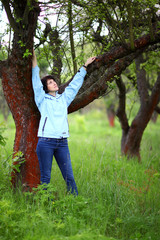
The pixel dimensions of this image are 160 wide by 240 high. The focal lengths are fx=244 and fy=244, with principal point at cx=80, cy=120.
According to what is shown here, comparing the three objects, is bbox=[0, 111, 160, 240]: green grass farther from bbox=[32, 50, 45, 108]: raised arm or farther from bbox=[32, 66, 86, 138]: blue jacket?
bbox=[32, 50, 45, 108]: raised arm

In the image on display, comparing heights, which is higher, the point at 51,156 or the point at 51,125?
the point at 51,125

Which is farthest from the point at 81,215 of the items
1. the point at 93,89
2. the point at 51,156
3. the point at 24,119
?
the point at 93,89

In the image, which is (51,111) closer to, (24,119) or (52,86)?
(52,86)

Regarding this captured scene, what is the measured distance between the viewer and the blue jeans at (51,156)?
343 centimetres

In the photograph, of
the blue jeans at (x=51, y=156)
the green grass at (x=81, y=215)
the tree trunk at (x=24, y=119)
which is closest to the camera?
the green grass at (x=81, y=215)

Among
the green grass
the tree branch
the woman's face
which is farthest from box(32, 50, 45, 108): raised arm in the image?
the green grass

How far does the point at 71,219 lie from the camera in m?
2.98

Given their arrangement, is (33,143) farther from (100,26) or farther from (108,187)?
(100,26)

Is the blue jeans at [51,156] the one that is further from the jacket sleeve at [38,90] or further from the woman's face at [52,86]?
the woman's face at [52,86]

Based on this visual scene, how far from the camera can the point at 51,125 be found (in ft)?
11.4

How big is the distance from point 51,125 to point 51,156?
1.48 feet

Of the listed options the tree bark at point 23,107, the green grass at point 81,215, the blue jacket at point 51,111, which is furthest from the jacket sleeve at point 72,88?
the green grass at point 81,215

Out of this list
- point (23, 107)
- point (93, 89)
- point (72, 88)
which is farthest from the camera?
point (93, 89)

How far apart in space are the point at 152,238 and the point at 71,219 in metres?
1.01
